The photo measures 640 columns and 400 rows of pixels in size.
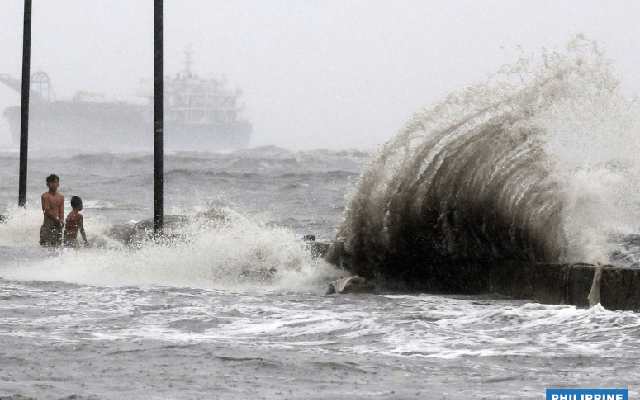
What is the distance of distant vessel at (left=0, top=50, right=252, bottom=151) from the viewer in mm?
140625

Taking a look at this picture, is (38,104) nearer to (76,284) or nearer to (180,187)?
(180,187)

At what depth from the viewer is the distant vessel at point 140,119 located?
5536 inches

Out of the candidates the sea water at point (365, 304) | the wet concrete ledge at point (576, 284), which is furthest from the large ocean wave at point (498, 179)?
the wet concrete ledge at point (576, 284)

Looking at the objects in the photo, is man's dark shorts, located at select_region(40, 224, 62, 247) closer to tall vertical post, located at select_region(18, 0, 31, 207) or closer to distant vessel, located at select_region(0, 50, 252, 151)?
tall vertical post, located at select_region(18, 0, 31, 207)

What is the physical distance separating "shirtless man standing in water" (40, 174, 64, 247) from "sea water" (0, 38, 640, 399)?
46cm

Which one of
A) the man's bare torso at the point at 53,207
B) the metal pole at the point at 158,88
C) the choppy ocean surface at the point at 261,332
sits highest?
the metal pole at the point at 158,88

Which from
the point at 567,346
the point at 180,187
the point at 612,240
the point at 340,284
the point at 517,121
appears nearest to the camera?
the point at 567,346

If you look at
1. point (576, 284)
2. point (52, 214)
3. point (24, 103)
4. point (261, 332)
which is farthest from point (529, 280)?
point (24, 103)

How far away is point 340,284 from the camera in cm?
929

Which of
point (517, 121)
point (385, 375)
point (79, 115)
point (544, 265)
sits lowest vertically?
point (385, 375)

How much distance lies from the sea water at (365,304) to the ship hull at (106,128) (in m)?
127

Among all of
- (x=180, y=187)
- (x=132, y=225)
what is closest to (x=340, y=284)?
(x=132, y=225)

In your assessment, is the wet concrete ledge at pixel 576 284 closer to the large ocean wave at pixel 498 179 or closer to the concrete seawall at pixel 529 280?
the concrete seawall at pixel 529 280

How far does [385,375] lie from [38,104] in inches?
5737
